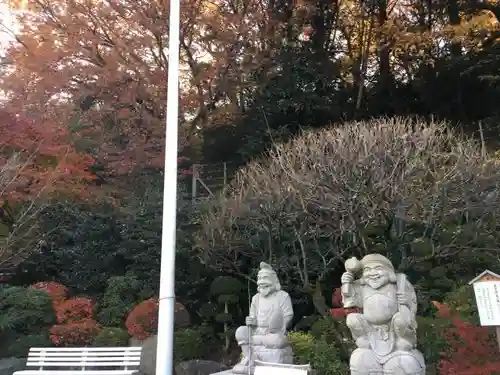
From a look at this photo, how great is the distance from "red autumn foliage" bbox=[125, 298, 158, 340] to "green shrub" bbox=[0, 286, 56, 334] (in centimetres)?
182

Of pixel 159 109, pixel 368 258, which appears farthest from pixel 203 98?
pixel 368 258

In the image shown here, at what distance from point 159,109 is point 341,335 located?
8.05m

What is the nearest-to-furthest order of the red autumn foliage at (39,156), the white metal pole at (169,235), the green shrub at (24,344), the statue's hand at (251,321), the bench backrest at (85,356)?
the white metal pole at (169,235) < the statue's hand at (251,321) < the bench backrest at (85,356) < the green shrub at (24,344) < the red autumn foliage at (39,156)

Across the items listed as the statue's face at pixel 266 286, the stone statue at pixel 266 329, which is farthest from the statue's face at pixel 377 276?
the statue's face at pixel 266 286

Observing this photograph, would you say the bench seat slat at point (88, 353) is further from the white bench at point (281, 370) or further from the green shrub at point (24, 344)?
the white bench at point (281, 370)

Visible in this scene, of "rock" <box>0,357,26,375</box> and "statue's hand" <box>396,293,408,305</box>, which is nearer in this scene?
"statue's hand" <box>396,293,408,305</box>

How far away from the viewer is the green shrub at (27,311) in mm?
10398

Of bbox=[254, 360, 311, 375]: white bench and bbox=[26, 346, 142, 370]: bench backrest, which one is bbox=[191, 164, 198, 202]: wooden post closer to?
bbox=[26, 346, 142, 370]: bench backrest

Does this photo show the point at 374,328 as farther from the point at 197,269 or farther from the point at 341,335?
the point at 197,269

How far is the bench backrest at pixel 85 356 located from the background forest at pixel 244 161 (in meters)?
1.78

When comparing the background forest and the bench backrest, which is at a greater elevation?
the background forest

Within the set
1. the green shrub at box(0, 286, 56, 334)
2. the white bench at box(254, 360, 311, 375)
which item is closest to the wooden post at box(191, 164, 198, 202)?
the green shrub at box(0, 286, 56, 334)

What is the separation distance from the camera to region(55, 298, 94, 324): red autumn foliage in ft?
34.3

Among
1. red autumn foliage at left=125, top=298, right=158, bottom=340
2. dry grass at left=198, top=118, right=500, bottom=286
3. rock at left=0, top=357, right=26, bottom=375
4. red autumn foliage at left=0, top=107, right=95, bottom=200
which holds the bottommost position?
rock at left=0, top=357, right=26, bottom=375
